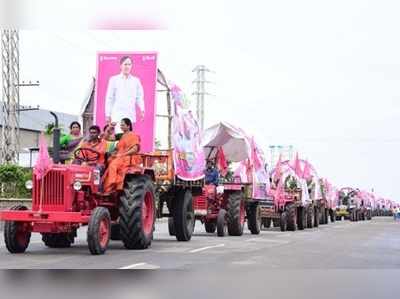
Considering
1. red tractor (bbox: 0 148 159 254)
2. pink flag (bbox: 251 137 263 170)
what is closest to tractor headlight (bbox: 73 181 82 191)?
red tractor (bbox: 0 148 159 254)

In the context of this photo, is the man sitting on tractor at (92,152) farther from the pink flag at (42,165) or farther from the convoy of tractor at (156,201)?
the pink flag at (42,165)

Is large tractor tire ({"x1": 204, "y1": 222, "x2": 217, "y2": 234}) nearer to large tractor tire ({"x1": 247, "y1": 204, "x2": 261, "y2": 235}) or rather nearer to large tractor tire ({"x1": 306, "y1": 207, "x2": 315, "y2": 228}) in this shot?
large tractor tire ({"x1": 247, "y1": 204, "x2": 261, "y2": 235})

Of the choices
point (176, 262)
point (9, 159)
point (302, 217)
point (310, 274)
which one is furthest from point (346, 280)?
point (9, 159)

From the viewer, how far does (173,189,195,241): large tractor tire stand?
15.9 meters

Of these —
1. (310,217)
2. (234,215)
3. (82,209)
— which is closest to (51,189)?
(82,209)

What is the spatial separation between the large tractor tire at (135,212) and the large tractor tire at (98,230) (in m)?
0.55

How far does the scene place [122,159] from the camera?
12297 mm

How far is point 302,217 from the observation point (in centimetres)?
2884

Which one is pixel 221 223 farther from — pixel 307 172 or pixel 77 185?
pixel 307 172

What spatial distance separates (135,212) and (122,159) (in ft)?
3.01

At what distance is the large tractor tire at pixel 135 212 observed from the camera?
12.1m

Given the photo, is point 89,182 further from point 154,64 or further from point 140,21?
point 140,21

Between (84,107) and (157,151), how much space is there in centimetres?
178

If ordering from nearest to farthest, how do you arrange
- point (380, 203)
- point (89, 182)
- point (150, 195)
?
point (89, 182) < point (150, 195) < point (380, 203)
